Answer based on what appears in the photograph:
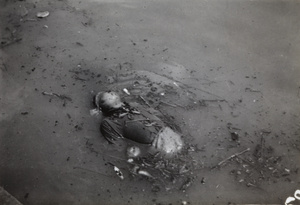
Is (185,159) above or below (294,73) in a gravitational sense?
below

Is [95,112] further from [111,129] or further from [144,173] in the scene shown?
[144,173]

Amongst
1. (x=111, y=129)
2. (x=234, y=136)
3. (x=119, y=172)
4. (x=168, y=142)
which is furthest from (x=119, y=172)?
(x=234, y=136)

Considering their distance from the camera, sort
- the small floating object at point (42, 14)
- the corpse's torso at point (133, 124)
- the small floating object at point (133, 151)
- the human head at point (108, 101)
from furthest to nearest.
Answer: the small floating object at point (42, 14) → the human head at point (108, 101) → the corpse's torso at point (133, 124) → the small floating object at point (133, 151)

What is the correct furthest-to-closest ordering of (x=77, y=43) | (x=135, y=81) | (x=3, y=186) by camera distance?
(x=77, y=43) < (x=135, y=81) < (x=3, y=186)

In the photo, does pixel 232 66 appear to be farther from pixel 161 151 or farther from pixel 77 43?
pixel 77 43

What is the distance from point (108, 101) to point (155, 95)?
0.87 meters

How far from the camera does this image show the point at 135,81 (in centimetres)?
561

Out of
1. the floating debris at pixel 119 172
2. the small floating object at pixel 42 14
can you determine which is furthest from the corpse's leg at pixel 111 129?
the small floating object at pixel 42 14

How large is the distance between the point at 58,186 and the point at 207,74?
3321 millimetres

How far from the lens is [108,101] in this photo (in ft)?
17.0

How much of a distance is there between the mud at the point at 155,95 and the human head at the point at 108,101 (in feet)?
0.59

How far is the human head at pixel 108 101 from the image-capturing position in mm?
5172

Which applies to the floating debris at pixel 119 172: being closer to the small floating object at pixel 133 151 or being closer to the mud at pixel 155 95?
the mud at pixel 155 95

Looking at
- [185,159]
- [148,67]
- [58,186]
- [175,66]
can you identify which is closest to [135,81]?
[148,67]
